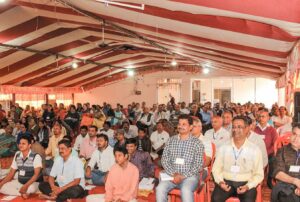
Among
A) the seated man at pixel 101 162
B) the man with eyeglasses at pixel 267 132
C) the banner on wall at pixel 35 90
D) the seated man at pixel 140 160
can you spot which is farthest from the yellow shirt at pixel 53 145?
the banner on wall at pixel 35 90

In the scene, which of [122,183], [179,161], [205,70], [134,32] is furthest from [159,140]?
[205,70]

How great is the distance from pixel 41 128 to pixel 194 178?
16.2 ft

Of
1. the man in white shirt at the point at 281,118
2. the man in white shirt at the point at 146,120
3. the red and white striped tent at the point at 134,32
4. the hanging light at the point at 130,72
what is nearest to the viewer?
the red and white striped tent at the point at 134,32

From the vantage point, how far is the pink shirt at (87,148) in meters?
6.35

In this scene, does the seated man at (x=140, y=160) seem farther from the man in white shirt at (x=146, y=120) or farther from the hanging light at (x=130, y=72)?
the hanging light at (x=130, y=72)

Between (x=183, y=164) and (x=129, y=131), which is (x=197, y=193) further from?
(x=129, y=131)

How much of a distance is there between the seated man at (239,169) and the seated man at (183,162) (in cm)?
27

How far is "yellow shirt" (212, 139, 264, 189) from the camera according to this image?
136 inches

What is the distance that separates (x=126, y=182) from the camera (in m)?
4.04

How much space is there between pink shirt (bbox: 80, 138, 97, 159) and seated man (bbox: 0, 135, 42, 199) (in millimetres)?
1482

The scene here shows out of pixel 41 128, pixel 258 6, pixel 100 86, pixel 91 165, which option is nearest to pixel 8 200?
pixel 91 165

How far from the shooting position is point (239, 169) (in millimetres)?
3463

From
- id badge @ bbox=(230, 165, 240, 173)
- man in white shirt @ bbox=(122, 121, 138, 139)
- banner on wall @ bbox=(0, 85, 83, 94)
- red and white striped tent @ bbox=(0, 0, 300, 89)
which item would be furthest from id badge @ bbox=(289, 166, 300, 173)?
banner on wall @ bbox=(0, 85, 83, 94)

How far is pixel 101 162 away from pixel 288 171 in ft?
9.51
